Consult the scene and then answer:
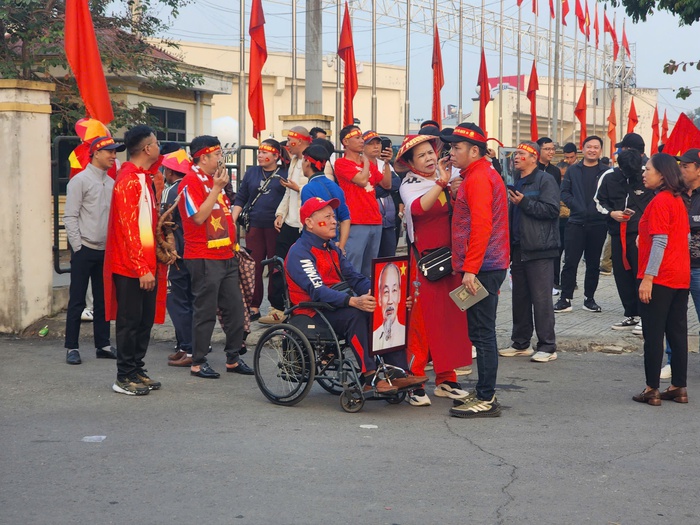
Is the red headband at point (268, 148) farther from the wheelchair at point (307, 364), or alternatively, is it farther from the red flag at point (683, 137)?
the red flag at point (683, 137)

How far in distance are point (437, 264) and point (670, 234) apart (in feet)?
5.76

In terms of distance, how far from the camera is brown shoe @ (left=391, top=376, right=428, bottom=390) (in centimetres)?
691

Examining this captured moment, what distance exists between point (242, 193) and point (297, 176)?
0.72 metres

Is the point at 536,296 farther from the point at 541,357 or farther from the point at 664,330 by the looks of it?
the point at 664,330

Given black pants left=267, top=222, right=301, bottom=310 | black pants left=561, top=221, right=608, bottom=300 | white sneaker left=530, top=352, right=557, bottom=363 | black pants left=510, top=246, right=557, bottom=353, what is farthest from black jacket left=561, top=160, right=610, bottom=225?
black pants left=267, top=222, right=301, bottom=310

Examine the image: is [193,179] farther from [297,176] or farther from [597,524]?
[597,524]

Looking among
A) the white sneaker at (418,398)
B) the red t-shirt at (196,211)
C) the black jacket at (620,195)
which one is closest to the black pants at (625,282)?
the black jacket at (620,195)

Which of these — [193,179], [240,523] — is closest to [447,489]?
[240,523]

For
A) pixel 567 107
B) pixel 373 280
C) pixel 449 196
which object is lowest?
pixel 373 280

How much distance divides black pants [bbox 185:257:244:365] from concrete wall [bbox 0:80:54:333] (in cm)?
299

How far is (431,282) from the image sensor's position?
714 cm

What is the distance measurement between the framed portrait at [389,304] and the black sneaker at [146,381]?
6.00ft

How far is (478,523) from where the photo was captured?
4.54 meters

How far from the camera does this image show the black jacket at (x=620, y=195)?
967cm
